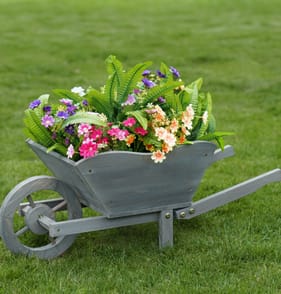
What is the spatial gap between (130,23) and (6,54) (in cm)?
318

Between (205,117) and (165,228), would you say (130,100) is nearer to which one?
(205,117)

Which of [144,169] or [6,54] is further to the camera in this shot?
[6,54]

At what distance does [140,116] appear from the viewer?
344 cm

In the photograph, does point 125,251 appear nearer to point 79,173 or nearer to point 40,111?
point 79,173

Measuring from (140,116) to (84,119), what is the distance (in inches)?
10.8

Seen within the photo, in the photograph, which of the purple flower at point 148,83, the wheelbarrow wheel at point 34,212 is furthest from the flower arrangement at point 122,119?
the wheelbarrow wheel at point 34,212

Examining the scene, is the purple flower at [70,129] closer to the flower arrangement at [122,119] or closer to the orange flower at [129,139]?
the flower arrangement at [122,119]

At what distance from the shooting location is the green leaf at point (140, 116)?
338 cm

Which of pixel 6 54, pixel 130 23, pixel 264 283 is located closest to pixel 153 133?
pixel 264 283

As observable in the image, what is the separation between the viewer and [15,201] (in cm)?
358

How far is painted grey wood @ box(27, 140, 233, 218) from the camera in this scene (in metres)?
3.46

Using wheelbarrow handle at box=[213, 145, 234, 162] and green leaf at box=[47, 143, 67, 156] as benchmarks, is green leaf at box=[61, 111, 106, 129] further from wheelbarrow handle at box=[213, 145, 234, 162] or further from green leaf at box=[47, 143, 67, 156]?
wheelbarrow handle at box=[213, 145, 234, 162]

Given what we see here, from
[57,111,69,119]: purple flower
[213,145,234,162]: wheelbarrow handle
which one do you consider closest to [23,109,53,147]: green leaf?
[57,111,69,119]: purple flower

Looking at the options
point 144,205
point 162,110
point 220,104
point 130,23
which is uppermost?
point 162,110
